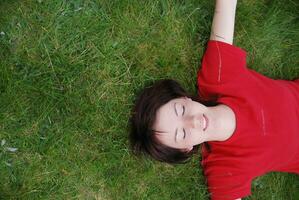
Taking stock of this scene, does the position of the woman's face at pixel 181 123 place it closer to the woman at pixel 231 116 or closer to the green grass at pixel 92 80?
the woman at pixel 231 116

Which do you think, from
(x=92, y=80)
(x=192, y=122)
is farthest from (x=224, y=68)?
(x=92, y=80)

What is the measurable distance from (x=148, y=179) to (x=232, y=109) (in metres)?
0.89

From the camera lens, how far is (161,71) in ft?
10.6

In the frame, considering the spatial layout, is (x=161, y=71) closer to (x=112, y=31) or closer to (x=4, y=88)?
(x=112, y=31)

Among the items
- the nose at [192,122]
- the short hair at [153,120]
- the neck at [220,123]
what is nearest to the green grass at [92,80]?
the short hair at [153,120]

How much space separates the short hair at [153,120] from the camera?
281cm

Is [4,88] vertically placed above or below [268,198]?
above

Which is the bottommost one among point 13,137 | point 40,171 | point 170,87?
point 40,171

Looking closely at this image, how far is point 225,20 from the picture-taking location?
295 cm

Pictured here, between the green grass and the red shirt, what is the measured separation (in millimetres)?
317

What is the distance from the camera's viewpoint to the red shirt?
2902 mm

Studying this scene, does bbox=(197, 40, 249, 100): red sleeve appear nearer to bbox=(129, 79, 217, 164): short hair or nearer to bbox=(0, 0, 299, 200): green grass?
bbox=(129, 79, 217, 164): short hair

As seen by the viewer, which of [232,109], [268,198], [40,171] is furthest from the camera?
[268,198]

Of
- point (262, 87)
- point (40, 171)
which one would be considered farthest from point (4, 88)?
point (262, 87)
